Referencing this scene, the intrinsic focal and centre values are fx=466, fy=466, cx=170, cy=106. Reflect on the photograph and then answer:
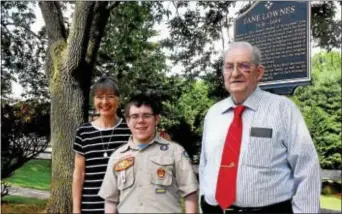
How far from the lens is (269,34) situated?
3.88 metres

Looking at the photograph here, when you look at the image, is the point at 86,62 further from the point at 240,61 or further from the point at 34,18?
the point at 240,61

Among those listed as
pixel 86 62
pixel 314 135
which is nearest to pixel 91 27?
pixel 86 62

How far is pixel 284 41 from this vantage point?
3.79 m

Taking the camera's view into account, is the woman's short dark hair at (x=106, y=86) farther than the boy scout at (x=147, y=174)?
Yes

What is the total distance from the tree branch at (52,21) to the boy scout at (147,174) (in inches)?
161

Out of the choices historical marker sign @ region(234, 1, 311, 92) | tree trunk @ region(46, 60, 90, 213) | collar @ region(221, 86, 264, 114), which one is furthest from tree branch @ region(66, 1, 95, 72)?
collar @ region(221, 86, 264, 114)

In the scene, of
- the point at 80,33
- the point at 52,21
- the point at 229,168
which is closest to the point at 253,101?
the point at 229,168

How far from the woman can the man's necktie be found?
0.71m

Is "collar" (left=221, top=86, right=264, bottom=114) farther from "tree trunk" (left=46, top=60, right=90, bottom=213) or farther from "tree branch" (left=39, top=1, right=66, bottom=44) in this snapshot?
"tree branch" (left=39, top=1, right=66, bottom=44)

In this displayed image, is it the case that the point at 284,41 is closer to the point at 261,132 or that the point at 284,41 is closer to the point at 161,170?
A: the point at 261,132

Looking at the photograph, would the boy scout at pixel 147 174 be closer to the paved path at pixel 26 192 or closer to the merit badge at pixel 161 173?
the merit badge at pixel 161 173

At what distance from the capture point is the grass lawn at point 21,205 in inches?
250

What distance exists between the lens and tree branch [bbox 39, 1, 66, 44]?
19.5 feet

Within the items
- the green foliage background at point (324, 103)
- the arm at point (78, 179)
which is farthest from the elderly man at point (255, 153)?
the green foliage background at point (324, 103)
